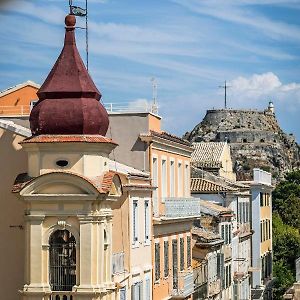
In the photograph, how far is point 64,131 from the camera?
29375mm

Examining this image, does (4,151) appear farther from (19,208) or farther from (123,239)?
(123,239)

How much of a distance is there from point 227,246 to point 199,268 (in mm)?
10437

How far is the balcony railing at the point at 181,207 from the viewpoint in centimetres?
4059

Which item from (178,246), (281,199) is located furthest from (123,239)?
(281,199)

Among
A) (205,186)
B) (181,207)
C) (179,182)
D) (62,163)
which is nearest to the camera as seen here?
(62,163)

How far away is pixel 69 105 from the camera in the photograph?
95.1ft

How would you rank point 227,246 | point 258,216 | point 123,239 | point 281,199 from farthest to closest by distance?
point 281,199, point 258,216, point 227,246, point 123,239

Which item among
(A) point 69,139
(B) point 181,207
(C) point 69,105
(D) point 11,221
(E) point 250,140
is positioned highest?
(E) point 250,140

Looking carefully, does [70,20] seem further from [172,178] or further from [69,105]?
[172,178]

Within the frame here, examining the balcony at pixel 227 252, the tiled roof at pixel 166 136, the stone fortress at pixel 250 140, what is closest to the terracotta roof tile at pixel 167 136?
the tiled roof at pixel 166 136

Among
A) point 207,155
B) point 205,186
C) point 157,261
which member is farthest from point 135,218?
point 207,155

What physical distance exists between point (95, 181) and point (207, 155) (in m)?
44.6

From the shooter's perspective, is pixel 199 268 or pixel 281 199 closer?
pixel 199 268

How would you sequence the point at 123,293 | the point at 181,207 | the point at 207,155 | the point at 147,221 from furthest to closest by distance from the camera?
the point at 207,155 < the point at 181,207 < the point at 147,221 < the point at 123,293
